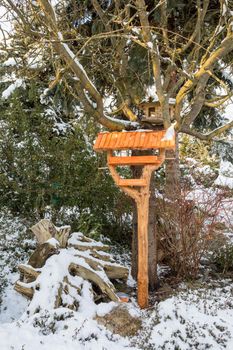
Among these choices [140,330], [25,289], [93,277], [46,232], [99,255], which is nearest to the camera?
[140,330]

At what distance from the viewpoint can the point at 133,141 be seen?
428cm

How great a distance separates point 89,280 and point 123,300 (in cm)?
51

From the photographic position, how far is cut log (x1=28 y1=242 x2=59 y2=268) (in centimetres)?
454

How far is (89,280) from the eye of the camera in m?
4.56

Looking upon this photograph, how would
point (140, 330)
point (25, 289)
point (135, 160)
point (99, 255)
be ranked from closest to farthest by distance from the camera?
point (140, 330) < point (25, 289) < point (135, 160) < point (99, 255)

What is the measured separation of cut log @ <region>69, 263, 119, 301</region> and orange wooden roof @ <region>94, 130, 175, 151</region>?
1.58 metres

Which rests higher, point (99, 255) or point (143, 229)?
point (143, 229)

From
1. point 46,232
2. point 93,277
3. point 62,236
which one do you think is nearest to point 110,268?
point 93,277

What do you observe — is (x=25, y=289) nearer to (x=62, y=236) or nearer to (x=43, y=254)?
(x=43, y=254)

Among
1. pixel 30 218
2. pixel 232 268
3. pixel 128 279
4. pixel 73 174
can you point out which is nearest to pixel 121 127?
pixel 73 174

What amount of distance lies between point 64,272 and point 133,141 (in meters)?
1.85

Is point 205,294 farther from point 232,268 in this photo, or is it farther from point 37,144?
point 37,144

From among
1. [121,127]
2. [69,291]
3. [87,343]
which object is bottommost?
[87,343]

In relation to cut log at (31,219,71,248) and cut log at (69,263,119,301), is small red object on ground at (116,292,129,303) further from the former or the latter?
cut log at (31,219,71,248)
